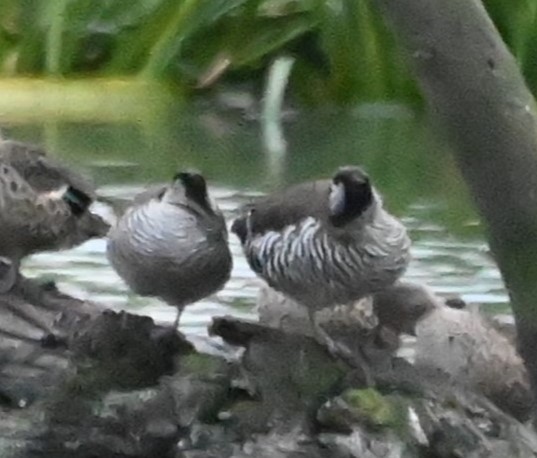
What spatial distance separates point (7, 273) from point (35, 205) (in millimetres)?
109

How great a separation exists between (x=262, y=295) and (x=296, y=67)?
2480mm

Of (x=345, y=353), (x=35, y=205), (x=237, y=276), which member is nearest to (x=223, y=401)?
(x=345, y=353)

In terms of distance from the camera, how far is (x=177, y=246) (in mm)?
1897

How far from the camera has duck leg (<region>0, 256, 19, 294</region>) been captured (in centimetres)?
199

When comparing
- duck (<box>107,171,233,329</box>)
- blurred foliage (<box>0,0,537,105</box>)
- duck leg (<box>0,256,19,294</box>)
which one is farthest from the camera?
blurred foliage (<box>0,0,537,105</box>)

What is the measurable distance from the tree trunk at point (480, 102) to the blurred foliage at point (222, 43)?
296 cm

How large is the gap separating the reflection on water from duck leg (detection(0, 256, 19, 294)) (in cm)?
9

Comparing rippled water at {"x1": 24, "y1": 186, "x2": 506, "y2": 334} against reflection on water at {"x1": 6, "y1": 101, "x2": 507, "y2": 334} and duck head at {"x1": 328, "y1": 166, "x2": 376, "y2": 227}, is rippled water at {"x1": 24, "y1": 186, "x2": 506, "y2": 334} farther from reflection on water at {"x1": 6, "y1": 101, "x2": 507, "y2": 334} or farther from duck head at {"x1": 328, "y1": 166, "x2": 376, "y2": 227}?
duck head at {"x1": 328, "y1": 166, "x2": 376, "y2": 227}

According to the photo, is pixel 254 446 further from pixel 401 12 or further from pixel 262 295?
pixel 401 12

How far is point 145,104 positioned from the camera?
14.5 feet

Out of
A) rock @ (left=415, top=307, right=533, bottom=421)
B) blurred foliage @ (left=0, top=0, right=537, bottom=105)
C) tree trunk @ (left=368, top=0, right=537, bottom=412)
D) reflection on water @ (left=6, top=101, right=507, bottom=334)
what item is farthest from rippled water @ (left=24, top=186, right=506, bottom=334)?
blurred foliage @ (left=0, top=0, right=537, bottom=105)

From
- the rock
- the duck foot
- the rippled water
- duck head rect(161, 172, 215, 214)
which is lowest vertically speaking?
the rippled water

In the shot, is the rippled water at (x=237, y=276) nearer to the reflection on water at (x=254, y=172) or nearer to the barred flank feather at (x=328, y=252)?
the reflection on water at (x=254, y=172)

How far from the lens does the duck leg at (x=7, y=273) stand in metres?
1.99
